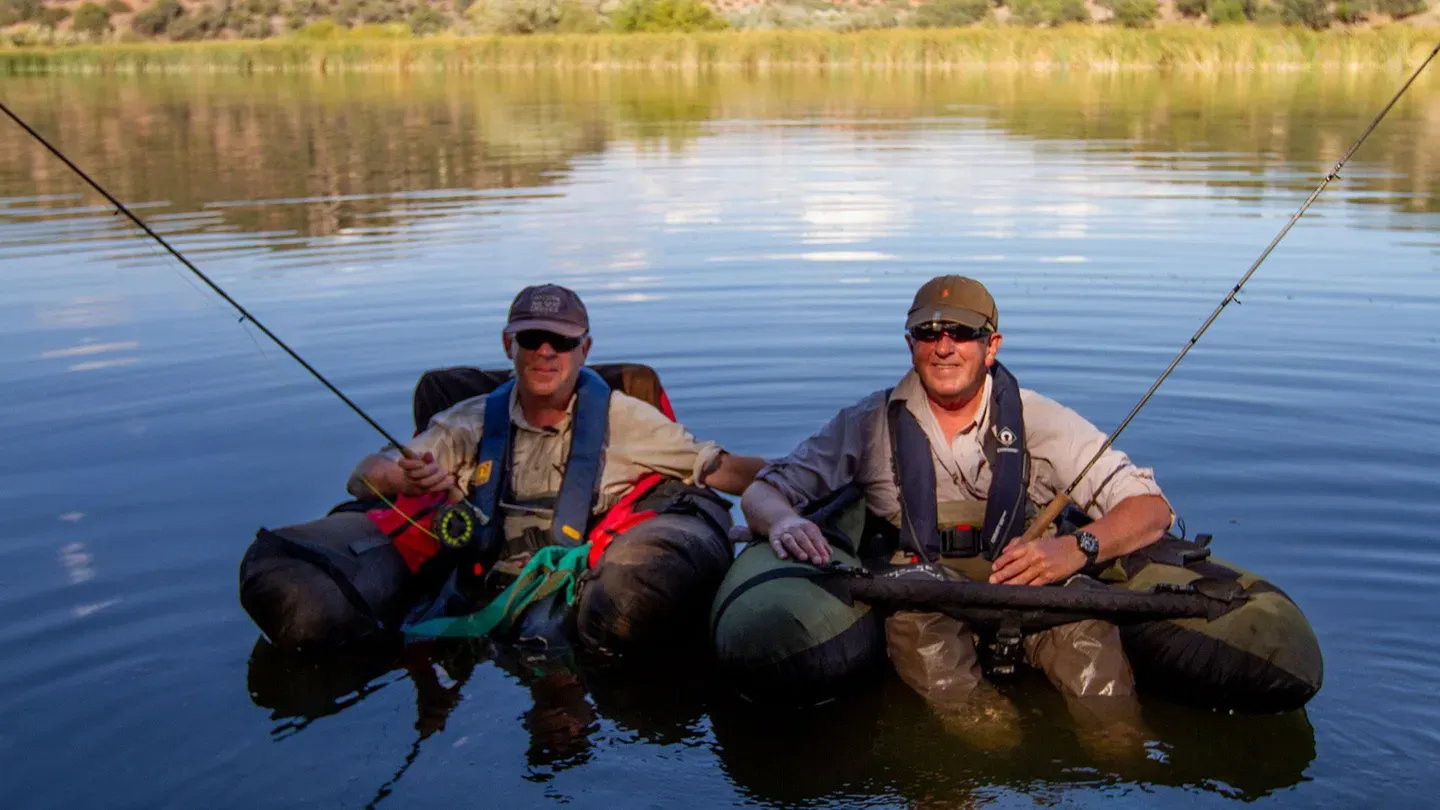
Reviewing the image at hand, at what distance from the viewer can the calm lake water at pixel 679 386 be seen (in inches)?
205

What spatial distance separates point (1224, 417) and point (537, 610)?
15.9 ft

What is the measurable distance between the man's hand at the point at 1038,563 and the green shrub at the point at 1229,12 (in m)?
54.1

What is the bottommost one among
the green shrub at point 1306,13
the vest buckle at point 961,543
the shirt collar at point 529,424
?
the vest buckle at point 961,543

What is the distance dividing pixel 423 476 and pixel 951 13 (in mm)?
62900

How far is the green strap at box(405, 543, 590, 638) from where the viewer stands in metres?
6.23

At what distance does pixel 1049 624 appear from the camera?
5449mm

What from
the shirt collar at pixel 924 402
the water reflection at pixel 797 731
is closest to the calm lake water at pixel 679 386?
the water reflection at pixel 797 731

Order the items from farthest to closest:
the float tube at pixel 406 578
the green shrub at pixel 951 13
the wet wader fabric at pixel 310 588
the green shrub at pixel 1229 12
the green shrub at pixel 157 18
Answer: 1. the green shrub at pixel 157 18
2. the green shrub at pixel 951 13
3. the green shrub at pixel 1229 12
4. the wet wader fabric at pixel 310 588
5. the float tube at pixel 406 578

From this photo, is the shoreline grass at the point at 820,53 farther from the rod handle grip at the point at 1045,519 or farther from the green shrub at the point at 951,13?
the rod handle grip at the point at 1045,519

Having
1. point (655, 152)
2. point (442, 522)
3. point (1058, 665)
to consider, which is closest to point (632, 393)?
point (442, 522)

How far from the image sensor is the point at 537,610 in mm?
6262

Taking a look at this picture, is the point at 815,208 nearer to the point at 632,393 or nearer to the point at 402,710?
the point at 632,393

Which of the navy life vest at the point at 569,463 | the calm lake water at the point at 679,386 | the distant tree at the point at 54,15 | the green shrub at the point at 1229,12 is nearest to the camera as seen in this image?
the calm lake water at the point at 679,386

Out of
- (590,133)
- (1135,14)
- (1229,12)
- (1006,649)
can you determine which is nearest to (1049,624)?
(1006,649)
